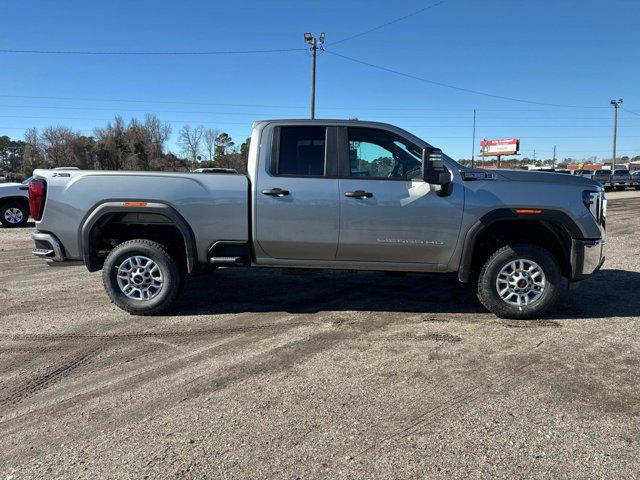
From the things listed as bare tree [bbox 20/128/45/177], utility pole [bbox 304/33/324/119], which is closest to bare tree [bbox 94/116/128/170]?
bare tree [bbox 20/128/45/177]

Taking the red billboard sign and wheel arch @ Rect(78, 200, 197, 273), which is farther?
the red billboard sign

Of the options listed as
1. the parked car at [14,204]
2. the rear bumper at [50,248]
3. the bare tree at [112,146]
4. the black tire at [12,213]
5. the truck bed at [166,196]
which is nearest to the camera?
the truck bed at [166,196]

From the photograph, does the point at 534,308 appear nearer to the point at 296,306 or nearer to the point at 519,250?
the point at 519,250

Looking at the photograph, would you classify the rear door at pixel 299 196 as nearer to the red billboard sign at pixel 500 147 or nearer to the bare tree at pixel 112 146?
the bare tree at pixel 112 146

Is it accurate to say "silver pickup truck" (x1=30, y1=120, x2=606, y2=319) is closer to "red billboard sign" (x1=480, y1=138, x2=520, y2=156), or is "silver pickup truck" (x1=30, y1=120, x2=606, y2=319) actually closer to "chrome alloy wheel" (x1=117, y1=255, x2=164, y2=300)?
"chrome alloy wheel" (x1=117, y1=255, x2=164, y2=300)

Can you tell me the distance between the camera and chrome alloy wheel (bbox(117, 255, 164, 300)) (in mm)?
5066

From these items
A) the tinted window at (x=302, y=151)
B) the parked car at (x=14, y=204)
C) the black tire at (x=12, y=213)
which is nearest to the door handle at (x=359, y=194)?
the tinted window at (x=302, y=151)

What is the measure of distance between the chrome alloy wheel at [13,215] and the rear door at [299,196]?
12.0m

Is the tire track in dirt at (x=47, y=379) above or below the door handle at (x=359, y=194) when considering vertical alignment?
below

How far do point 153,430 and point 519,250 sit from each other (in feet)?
12.7

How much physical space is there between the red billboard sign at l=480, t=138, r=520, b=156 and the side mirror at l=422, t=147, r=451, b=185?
7627cm

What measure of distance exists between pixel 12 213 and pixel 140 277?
36.5 feet

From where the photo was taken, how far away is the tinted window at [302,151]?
4926 millimetres

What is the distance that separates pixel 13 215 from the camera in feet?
44.6
